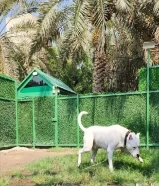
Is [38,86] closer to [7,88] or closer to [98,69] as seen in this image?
[7,88]

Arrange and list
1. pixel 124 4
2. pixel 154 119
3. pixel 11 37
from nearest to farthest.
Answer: pixel 154 119, pixel 124 4, pixel 11 37

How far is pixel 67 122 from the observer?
47.8 ft

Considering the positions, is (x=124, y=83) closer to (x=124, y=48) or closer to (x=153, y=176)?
(x=124, y=48)

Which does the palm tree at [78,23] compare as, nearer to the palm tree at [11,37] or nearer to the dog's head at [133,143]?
the palm tree at [11,37]

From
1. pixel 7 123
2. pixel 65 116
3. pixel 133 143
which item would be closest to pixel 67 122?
pixel 65 116

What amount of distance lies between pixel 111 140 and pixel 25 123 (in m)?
7.92

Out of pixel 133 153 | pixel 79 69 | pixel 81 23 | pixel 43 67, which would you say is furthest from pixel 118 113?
pixel 79 69

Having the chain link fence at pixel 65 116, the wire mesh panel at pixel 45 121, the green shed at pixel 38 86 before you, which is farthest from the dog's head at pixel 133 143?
the green shed at pixel 38 86

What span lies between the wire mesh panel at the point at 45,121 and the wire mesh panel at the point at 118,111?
1.35 metres

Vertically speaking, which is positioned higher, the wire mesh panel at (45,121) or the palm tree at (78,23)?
the palm tree at (78,23)

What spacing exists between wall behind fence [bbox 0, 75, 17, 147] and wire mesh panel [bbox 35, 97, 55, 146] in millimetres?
988

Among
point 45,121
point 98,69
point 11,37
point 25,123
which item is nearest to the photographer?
point 45,121

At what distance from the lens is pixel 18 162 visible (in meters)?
10.5

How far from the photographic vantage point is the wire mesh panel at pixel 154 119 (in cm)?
1273
